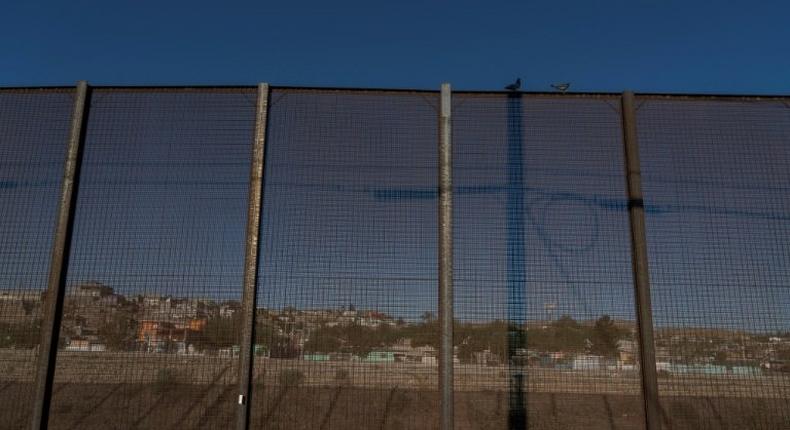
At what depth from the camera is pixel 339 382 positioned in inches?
195

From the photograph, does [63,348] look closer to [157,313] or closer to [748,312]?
[157,313]

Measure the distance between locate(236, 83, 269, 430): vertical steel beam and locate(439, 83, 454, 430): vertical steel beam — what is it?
172cm

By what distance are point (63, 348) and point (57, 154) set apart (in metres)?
1.94

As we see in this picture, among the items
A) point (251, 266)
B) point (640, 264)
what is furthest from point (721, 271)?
point (251, 266)

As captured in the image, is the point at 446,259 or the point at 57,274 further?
the point at 57,274

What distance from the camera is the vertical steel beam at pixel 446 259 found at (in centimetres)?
474

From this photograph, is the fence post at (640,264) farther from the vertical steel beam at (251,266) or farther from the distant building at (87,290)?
the distant building at (87,290)

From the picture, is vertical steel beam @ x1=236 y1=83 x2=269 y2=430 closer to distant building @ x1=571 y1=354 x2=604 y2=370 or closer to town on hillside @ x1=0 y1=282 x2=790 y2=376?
town on hillside @ x1=0 y1=282 x2=790 y2=376

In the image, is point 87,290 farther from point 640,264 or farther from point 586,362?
point 640,264

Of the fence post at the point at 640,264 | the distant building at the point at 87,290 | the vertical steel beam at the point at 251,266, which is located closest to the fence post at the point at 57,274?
the distant building at the point at 87,290

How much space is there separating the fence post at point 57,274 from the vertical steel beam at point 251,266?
1.78m

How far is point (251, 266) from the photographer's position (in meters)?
4.94

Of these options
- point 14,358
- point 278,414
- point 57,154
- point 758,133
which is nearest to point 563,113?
point 758,133

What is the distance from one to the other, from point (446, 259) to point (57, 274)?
3.69 m
